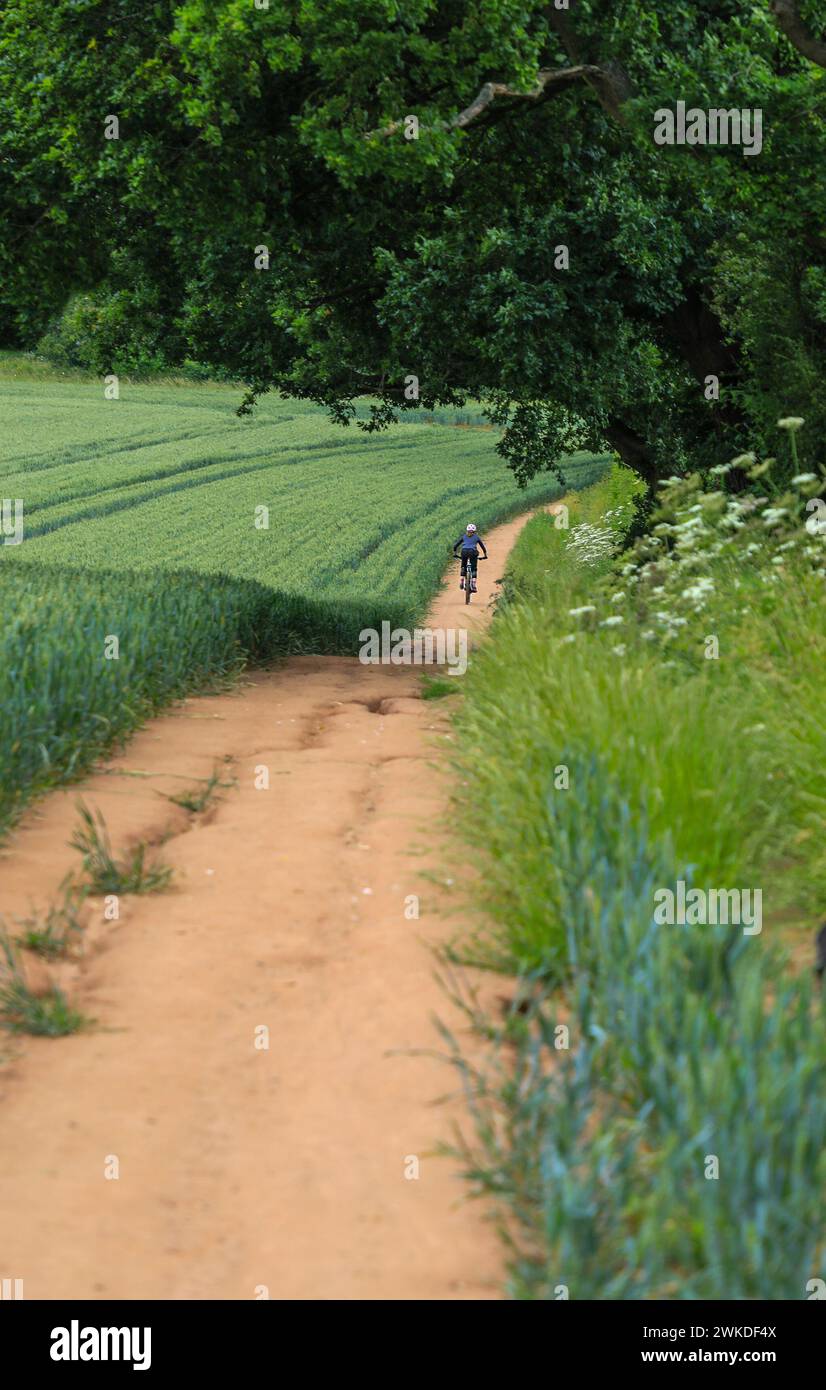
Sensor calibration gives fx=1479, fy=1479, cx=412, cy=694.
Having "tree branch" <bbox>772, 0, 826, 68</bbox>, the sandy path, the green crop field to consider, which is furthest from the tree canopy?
the sandy path

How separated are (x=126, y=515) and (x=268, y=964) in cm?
A: 3252

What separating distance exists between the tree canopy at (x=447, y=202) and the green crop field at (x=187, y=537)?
10.9 ft

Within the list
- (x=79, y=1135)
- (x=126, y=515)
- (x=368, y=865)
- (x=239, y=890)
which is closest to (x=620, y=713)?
(x=368, y=865)

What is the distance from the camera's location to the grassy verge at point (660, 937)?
3.23m

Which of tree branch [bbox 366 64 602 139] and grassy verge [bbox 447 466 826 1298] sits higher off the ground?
tree branch [bbox 366 64 602 139]

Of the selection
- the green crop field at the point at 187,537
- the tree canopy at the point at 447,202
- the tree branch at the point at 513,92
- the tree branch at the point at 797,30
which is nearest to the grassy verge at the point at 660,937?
the green crop field at the point at 187,537

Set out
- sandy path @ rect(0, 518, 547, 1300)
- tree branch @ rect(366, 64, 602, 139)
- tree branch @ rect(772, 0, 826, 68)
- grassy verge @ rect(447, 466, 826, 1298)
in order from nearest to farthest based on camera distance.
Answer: grassy verge @ rect(447, 466, 826, 1298), sandy path @ rect(0, 518, 547, 1300), tree branch @ rect(366, 64, 602, 139), tree branch @ rect(772, 0, 826, 68)

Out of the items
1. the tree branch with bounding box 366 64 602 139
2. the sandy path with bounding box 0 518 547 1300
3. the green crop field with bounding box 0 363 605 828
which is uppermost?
the tree branch with bounding box 366 64 602 139

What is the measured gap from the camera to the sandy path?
3.53 meters

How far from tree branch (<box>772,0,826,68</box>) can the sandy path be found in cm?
763

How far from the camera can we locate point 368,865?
6.49 meters

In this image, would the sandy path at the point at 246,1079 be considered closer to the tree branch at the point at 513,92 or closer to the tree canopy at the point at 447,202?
the tree branch at the point at 513,92

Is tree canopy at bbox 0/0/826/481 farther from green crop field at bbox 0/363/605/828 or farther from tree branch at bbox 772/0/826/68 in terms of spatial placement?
green crop field at bbox 0/363/605/828

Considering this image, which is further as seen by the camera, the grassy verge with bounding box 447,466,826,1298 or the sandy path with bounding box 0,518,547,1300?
the sandy path with bounding box 0,518,547,1300
